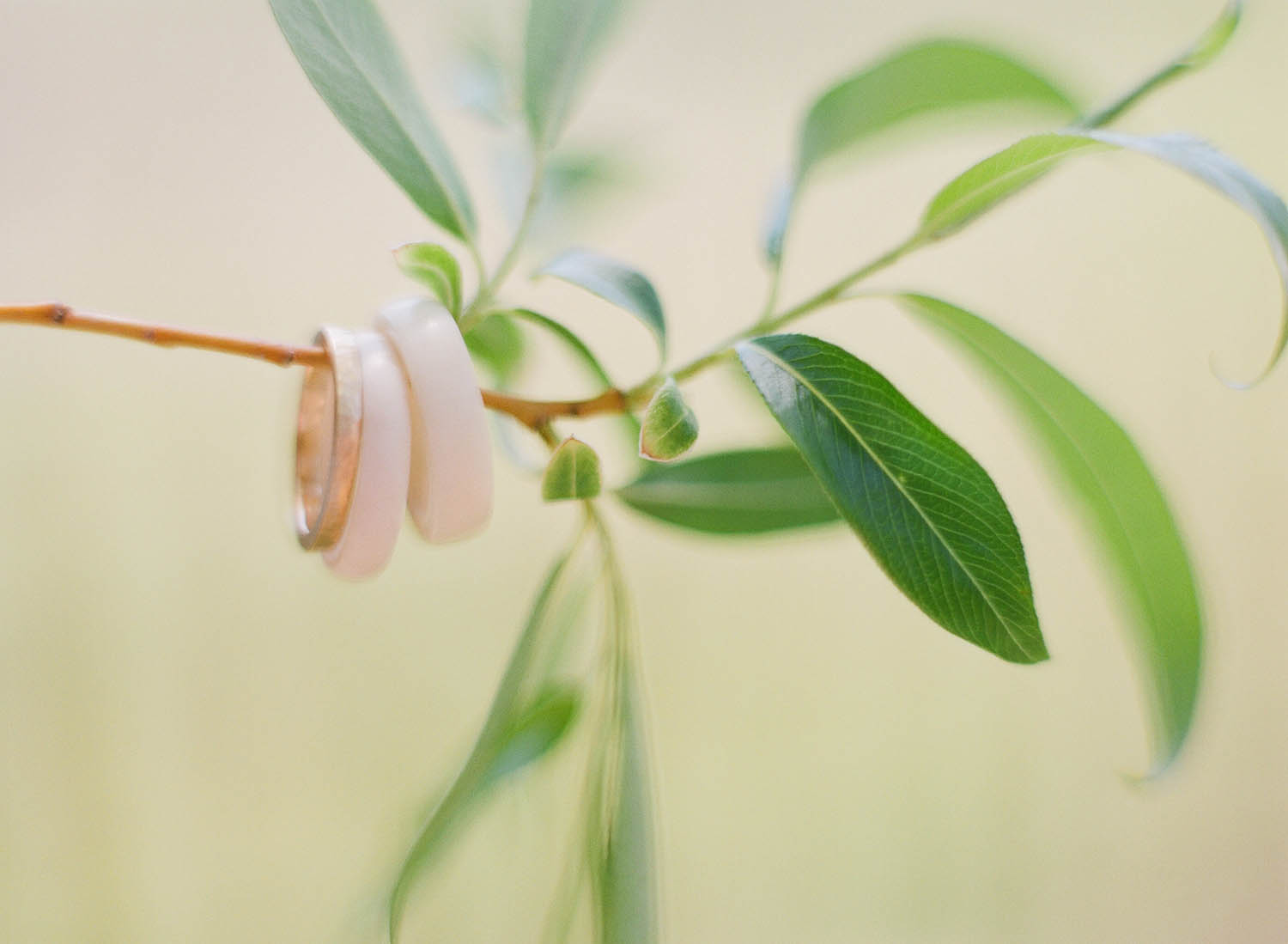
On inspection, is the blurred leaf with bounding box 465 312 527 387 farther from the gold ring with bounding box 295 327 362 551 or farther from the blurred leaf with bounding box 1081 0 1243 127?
the blurred leaf with bounding box 1081 0 1243 127

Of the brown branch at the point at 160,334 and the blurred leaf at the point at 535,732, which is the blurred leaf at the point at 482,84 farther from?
the blurred leaf at the point at 535,732

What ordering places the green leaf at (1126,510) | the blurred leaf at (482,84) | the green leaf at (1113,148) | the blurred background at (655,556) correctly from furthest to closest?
the blurred background at (655,556) < the blurred leaf at (482,84) < the green leaf at (1126,510) < the green leaf at (1113,148)

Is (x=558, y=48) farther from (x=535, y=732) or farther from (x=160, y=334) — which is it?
(x=535, y=732)

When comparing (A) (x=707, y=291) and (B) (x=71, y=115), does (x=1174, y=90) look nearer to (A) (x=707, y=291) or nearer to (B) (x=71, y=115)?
(A) (x=707, y=291)

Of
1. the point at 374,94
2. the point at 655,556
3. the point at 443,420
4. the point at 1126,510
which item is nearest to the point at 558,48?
the point at 374,94

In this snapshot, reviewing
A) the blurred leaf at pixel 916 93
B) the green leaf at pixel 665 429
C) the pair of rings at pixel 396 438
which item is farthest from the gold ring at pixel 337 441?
the blurred leaf at pixel 916 93

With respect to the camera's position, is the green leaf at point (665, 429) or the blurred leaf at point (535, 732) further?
the blurred leaf at point (535, 732)

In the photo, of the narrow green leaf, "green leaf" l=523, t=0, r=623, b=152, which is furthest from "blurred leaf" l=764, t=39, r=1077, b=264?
"green leaf" l=523, t=0, r=623, b=152
